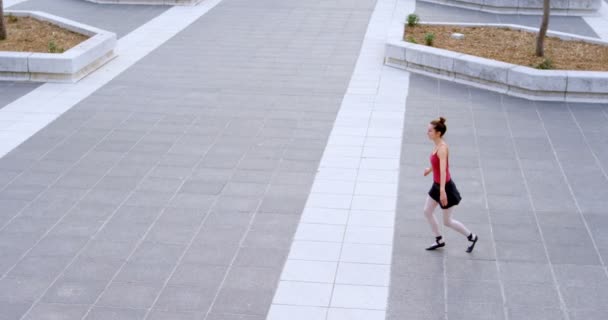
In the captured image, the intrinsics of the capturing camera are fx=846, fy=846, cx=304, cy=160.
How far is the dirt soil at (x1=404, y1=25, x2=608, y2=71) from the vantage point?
49.0 ft

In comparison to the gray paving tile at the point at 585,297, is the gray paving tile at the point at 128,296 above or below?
below

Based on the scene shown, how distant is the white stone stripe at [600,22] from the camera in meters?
19.2

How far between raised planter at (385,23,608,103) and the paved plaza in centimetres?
28

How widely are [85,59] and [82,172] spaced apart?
5019 mm

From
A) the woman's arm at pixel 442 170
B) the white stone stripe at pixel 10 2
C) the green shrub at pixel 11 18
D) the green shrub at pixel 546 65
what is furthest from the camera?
the white stone stripe at pixel 10 2

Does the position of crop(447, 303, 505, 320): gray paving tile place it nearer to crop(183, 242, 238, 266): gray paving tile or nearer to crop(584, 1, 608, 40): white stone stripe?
crop(183, 242, 238, 266): gray paving tile

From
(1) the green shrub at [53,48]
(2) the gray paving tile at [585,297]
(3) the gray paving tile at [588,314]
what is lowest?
(3) the gray paving tile at [588,314]

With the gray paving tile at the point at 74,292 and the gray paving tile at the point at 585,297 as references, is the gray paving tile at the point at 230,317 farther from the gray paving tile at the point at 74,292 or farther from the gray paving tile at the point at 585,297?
the gray paving tile at the point at 585,297

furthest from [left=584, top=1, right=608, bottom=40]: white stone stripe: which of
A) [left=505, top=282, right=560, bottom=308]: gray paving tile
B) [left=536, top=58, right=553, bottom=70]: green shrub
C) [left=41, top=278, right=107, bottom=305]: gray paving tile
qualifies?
[left=41, top=278, right=107, bottom=305]: gray paving tile

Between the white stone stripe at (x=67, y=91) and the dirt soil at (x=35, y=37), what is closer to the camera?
the white stone stripe at (x=67, y=91)

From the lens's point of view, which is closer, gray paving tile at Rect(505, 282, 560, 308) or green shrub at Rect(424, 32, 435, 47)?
gray paving tile at Rect(505, 282, 560, 308)

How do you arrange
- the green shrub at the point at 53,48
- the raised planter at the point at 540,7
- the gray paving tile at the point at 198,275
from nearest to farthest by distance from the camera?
the gray paving tile at the point at 198,275 → the green shrub at the point at 53,48 → the raised planter at the point at 540,7

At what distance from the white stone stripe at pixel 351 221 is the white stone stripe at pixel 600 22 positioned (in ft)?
22.5

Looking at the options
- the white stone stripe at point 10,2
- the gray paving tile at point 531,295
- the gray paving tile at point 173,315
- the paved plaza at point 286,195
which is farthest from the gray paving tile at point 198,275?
the white stone stripe at point 10,2
